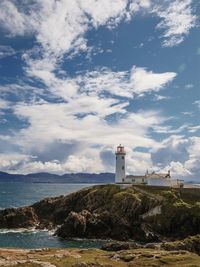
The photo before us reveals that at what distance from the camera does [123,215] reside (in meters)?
99.9

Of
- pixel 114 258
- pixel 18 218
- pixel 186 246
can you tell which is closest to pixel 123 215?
pixel 18 218

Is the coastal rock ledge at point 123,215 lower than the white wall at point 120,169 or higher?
lower

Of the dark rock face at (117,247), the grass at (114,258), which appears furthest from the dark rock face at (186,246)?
the dark rock face at (117,247)

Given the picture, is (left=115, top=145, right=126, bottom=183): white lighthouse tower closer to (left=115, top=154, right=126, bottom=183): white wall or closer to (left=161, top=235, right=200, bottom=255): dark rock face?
(left=115, top=154, right=126, bottom=183): white wall

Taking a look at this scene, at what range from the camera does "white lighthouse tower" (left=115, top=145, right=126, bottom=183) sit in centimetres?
13900

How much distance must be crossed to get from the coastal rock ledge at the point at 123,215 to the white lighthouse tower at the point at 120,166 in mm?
16876

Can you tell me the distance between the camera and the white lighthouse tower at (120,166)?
139000 mm

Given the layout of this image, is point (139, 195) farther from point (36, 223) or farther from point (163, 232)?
point (36, 223)

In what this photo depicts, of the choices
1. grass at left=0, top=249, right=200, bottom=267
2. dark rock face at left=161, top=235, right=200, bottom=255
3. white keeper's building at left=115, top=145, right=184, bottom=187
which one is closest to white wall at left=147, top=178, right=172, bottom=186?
white keeper's building at left=115, top=145, right=184, bottom=187

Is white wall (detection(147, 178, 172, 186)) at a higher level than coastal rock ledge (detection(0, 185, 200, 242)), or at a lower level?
higher

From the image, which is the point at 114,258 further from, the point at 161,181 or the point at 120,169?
the point at 120,169

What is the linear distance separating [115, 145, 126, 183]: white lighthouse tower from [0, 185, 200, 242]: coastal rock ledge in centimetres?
1688

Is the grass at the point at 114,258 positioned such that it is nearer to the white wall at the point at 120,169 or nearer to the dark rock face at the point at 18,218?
the dark rock face at the point at 18,218

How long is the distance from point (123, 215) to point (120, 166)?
41.1m
